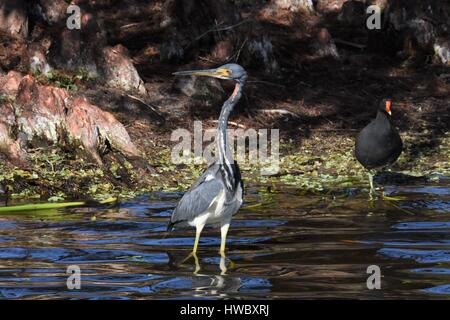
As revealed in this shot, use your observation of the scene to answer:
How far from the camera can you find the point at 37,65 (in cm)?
1833

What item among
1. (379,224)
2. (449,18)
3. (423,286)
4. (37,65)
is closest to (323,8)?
(449,18)

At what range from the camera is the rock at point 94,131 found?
14.9 meters

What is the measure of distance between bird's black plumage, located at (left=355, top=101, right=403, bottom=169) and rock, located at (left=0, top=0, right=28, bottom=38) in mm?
7863

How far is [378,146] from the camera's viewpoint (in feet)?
49.2

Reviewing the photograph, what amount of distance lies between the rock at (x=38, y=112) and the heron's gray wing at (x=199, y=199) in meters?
4.99

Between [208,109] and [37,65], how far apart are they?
133 inches

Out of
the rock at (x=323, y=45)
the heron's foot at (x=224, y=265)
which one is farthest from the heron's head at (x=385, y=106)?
the rock at (x=323, y=45)

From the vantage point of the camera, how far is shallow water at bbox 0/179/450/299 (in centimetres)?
902

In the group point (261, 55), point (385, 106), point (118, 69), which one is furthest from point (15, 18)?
point (385, 106)

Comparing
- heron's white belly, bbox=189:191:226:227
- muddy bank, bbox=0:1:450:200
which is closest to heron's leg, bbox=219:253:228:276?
heron's white belly, bbox=189:191:226:227

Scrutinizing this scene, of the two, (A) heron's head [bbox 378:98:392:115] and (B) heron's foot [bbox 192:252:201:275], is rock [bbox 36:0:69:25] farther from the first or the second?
(B) heron's foot [bbox 192:252:201:275]

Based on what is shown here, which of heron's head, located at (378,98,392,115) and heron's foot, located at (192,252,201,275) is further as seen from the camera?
heron's head, located at (378,98,392,115)

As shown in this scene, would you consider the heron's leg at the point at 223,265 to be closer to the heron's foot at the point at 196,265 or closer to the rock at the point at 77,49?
the heron's foot at the point at 196,265

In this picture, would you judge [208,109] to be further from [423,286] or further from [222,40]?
[423,286]
